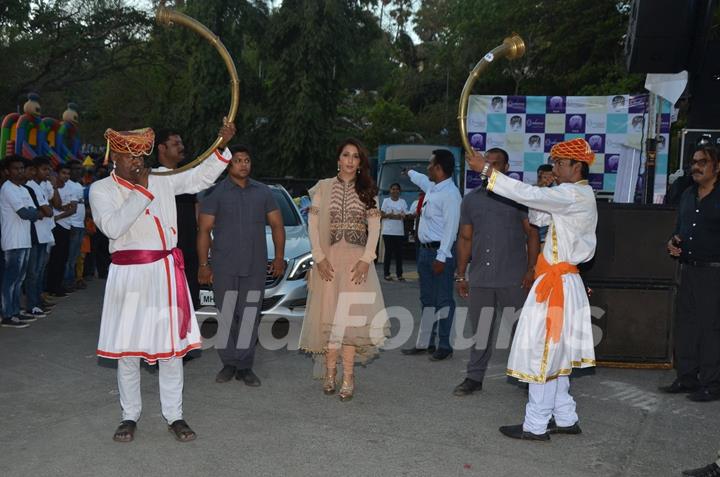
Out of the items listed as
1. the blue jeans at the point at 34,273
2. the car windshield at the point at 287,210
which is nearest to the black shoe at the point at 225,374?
the car windshield at the point at 287,210

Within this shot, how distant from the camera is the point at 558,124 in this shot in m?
15.3

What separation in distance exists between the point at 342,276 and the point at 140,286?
180 centimetres

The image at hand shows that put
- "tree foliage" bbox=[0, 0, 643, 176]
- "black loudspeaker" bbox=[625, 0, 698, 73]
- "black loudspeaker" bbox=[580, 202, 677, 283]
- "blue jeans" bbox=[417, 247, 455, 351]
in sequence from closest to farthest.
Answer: "black loudspeaker" bbox=[580, 202, 677, 283]
"blue jeans" bbox=[417, 247, 455, 351]
"black loudspeaker" bbox=[625, 0, 698, 73]
"tree foliage" bbox=[0, 0, 643, 176]

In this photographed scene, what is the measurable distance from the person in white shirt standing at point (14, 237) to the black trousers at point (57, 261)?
200cm

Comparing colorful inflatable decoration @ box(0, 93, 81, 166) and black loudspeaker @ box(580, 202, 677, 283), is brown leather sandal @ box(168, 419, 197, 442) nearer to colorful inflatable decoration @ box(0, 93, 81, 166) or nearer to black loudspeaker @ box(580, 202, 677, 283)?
black loudspeaker @ box(580, 202, 677, 283)

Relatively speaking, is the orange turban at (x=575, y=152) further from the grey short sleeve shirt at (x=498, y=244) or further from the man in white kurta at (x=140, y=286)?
the man in white kurta at (x=140, y=286)

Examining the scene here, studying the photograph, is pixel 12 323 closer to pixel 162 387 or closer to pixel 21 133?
pixel 162 387

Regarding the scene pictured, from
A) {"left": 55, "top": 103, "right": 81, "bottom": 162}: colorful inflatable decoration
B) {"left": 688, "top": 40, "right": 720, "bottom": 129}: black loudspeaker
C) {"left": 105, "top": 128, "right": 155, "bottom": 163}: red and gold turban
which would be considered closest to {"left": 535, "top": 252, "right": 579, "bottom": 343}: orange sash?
{"left": 105, "top": 128, "right": 155, "bottom": 163}: red and gold turban

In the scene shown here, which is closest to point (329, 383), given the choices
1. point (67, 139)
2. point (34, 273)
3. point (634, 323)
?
point (634, 323)

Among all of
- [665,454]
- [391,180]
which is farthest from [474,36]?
[665,454]

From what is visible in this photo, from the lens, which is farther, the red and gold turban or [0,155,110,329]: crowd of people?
[0,155,110,329]: crowd of people

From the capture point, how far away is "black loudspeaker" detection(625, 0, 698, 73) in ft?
26.0

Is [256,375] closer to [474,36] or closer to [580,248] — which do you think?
[580,248]

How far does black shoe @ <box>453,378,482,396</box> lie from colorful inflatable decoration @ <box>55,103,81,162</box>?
13220 millimetres
